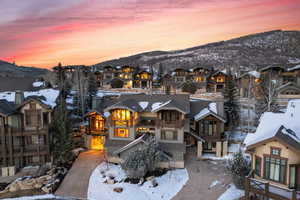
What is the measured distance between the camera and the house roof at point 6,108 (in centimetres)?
2247

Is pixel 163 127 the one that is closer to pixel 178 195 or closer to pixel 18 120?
pixel 178 195

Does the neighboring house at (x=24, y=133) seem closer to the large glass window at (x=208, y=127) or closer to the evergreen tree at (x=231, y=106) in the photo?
the large glass window at (x=208, y=127)

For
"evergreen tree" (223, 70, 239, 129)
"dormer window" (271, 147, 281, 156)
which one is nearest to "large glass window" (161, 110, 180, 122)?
"evergreen tree" (223, 70, 239, 129)

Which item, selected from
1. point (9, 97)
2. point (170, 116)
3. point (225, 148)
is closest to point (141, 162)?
point (170, 116)

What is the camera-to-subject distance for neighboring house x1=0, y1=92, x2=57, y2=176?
23359 mm

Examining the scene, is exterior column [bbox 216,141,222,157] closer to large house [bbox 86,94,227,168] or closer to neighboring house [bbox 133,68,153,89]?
large house [bbox 86,94,227,168]

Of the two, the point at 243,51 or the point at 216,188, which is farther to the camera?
the point at 243,51

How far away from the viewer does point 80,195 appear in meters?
18.8

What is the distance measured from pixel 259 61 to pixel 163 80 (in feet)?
267

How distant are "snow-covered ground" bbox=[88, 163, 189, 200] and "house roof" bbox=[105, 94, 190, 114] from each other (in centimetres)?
742

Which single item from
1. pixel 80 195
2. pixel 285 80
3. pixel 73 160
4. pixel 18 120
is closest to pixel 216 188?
Answer: pixel 80 195

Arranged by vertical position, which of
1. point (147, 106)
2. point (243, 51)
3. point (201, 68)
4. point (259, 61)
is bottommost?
point (147, 106)

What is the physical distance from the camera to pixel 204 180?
20.0m

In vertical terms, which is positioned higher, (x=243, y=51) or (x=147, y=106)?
(x=243, y=51)
